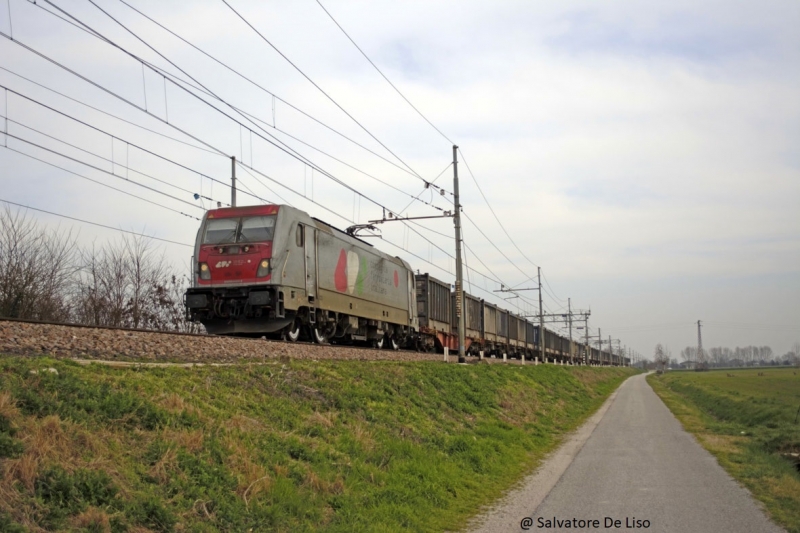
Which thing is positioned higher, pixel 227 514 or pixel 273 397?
pixel 273 397

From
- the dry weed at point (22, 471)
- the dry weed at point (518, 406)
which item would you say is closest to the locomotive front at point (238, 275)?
the dry weed at point (518, 406)

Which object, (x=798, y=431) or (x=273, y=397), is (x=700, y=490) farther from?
(x=798, y=431)

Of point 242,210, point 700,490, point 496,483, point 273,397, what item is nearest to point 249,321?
point 242,210

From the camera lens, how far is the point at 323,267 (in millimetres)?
20469

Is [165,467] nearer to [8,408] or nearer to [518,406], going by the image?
[8,408]

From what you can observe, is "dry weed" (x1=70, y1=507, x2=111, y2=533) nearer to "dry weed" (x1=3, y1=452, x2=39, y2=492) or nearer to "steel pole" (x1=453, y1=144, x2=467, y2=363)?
"dry weed" (x1=3, y1=452, x2=39, y2=492)

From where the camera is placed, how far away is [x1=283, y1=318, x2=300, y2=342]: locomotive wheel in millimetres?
18734

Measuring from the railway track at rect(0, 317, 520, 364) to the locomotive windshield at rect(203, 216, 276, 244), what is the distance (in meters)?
3.62

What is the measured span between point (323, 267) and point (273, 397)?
981 cm

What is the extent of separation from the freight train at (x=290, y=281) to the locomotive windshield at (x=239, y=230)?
1.1 inches

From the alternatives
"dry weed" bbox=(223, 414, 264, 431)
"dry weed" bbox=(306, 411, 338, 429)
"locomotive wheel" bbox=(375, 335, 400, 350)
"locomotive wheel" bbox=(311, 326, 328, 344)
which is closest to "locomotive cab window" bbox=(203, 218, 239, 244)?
"locomotive wheel" bbox=(311, 326, 328, 344)

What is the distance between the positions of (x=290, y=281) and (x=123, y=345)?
689 centimetres

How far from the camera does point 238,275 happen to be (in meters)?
17.9

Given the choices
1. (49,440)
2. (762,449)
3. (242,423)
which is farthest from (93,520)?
(762,449)
